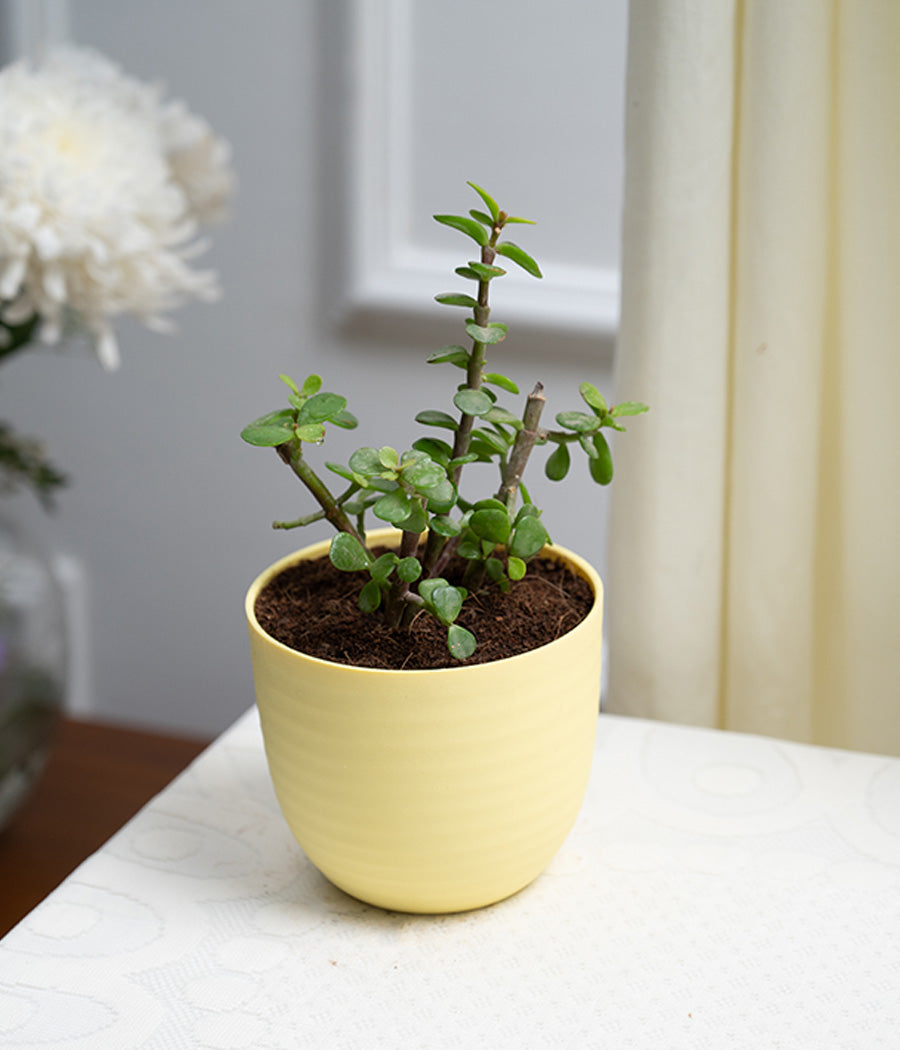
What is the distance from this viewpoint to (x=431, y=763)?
1.36 ft

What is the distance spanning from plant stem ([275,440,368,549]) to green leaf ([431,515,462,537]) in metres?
0.03

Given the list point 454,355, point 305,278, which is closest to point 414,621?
point 454,355

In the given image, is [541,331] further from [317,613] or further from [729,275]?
[317,613]

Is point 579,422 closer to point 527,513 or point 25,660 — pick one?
point 527,513

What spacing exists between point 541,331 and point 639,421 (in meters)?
0.34

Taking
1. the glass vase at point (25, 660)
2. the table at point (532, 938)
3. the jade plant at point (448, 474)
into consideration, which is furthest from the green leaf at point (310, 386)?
the glass vase at point (25, 660)

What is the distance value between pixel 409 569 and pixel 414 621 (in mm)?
31

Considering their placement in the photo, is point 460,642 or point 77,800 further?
point 77,800

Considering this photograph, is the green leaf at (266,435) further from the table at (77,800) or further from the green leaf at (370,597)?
the table at (77,800)

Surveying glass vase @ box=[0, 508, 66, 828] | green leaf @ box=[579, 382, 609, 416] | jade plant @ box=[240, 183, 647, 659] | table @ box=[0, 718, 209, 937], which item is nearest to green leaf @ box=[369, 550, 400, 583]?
jade plant @ box=[240, 183, 647, 659]

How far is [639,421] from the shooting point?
2.00ft

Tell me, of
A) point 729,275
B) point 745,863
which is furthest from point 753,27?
point 745,863

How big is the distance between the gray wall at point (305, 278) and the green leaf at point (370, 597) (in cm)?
53

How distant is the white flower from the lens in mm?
601
